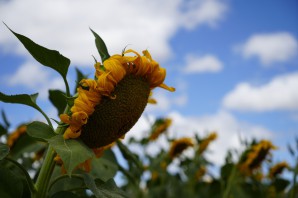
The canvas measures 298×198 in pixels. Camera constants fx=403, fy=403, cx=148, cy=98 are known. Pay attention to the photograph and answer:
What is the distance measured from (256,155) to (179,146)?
838mm

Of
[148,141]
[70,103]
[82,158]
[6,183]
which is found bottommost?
[6,183]

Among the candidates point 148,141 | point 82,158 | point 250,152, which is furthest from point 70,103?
point 148,141

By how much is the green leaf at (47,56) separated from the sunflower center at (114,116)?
0.47 ft

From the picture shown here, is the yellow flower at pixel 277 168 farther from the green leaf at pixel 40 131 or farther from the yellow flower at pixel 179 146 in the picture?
the green leaf at pixel 40 131

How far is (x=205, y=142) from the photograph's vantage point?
13.8 ft

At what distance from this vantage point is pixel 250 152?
10.7 ft

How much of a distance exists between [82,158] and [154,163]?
2664 mm

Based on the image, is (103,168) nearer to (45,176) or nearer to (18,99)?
(45,176)

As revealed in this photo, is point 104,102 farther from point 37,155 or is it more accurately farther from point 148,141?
point 148,141

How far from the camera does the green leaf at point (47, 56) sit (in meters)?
1.03

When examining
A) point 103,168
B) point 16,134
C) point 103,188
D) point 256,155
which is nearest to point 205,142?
point 256,155

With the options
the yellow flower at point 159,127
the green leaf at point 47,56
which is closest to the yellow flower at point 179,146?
the yellow flower at point 159,127

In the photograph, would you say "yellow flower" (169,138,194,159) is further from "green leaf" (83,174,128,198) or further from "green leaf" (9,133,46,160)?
"green leaf" (83,174,128,198)

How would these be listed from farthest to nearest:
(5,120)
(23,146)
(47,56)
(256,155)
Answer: (256,155), (5,120), (23,146), (47,56)
